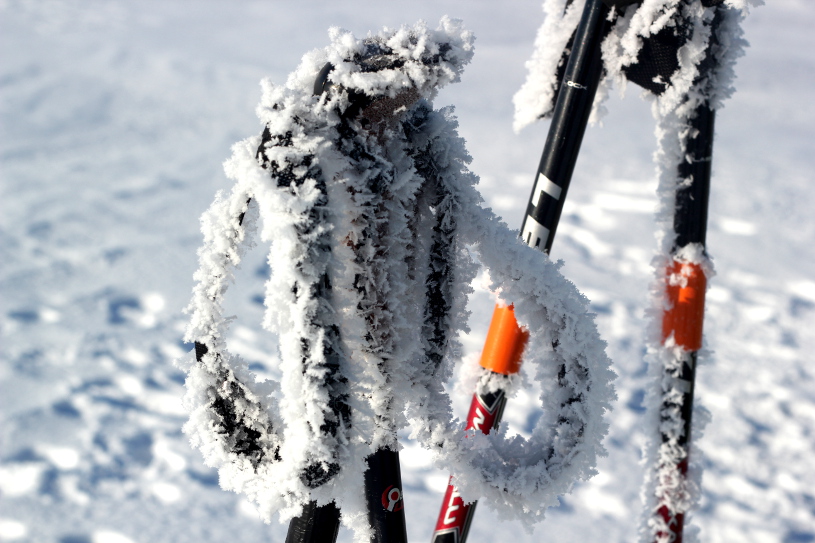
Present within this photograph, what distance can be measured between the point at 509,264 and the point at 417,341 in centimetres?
9

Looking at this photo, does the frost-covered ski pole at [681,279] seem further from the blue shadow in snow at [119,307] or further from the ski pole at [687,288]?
the blue shadow in snow at [119,307]

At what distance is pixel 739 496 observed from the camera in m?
1.72

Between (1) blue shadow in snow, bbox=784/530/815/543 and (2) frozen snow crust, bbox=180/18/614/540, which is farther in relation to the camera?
(1) blue shadow in snow, bbox=784/530/815/543

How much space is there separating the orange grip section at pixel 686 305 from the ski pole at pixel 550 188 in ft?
0.61

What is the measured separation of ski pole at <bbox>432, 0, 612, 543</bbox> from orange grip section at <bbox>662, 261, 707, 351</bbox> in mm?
186

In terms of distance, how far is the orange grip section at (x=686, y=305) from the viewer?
757 mm

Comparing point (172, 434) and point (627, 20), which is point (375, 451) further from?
point (172, 434)

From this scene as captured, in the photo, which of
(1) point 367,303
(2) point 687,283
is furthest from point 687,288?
(1) point 367,303

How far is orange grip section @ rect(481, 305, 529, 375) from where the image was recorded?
74cm

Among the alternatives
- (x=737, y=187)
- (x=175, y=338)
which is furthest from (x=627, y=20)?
(x=737, y=187)

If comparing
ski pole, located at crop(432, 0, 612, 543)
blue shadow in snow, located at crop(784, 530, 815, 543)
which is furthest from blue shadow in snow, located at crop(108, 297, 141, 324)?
blue shadow in snow, located at crop(784, 530, 815, 543)

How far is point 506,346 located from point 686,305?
250 mm

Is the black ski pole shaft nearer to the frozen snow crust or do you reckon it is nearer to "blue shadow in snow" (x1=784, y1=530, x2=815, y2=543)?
the frozen snow crust

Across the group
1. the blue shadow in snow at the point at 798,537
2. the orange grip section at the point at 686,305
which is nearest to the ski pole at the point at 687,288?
the orange grip section at the point at 686,305
